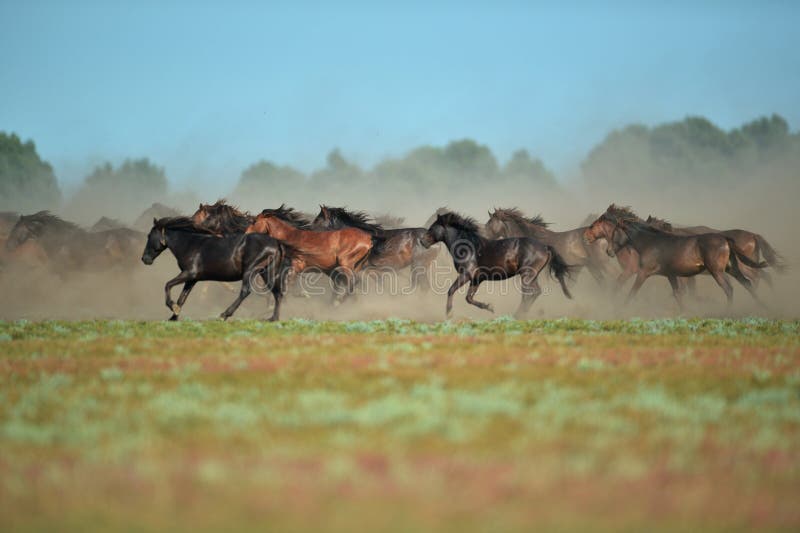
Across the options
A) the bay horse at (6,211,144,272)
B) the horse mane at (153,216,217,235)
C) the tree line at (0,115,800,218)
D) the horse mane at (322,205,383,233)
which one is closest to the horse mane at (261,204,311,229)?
the horse mane at (322,205,383,233)

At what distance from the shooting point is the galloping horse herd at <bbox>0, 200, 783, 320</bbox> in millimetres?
20578

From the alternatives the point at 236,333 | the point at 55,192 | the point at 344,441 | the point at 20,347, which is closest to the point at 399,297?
the point at 236,333

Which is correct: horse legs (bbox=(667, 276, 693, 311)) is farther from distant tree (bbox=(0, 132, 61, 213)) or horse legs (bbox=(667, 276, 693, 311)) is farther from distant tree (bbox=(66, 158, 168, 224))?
distant tree (bbox=(0, 132, 61, 213))

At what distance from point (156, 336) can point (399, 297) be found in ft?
49.2

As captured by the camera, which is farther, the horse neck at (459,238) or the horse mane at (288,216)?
the horse mane at (288,216)

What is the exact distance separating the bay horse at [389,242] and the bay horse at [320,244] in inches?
60.9

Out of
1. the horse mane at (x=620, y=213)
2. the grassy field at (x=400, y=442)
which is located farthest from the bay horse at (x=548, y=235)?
the grassy field at (x=400, y=442)

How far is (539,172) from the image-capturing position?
417 ft

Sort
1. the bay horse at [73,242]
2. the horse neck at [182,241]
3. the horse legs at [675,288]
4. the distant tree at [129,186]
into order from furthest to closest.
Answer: the distant tree at [129,186], the bay horse at [73,242], the horse legs at [675,288], the horse neck at [182,241]

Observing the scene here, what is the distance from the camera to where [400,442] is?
243 inches

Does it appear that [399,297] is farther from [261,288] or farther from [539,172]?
[539,172]

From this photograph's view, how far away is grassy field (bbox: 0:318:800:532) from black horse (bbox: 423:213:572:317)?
1163 cm

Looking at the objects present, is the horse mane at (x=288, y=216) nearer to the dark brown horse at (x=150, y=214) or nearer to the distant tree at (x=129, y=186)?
the dark brown horse at (x=150, y=214)

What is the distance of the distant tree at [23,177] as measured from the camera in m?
106
